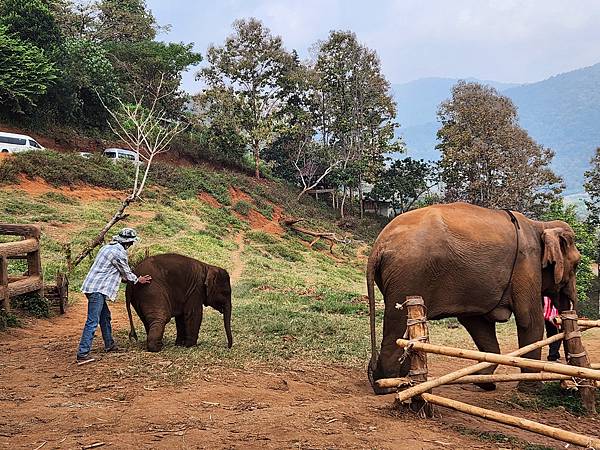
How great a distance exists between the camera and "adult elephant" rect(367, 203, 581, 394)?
23.1 feet

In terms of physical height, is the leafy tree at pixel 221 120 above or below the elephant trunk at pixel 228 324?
above

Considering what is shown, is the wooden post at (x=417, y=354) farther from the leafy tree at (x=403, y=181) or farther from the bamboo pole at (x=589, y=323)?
Answer: the leafy tree at (x=403, y=181)

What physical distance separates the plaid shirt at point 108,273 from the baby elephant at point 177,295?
50 cm

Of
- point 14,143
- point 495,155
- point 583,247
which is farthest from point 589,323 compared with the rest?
point 14,143

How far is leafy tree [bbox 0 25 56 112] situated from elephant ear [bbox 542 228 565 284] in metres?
30.6

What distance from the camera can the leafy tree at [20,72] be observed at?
100 feet

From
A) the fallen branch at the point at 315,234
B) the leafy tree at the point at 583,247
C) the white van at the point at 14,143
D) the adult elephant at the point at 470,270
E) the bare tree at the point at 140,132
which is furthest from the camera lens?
the fallen branch at the point at 315,234

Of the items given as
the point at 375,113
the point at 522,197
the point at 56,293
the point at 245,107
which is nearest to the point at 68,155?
the point at 245,107

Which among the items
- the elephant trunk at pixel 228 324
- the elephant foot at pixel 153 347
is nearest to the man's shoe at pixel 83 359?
the elephant foot at pixel 153 347

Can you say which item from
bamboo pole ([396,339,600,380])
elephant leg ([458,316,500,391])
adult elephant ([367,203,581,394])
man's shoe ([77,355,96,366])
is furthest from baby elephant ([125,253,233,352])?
bamboo pole ([396,339,600,380])

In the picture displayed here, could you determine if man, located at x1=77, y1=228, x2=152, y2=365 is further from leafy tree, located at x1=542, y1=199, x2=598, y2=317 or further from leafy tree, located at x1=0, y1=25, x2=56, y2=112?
leafy tree, located at x1=0, y1=25, x2=56, y2=112

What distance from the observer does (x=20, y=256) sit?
37.6 ft

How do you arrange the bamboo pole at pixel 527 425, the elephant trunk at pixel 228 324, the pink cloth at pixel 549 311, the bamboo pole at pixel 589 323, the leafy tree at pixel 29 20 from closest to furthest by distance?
the bamboo pole at pixel 527 425
the bamboo pole at pixel 589 323
the elephant trunk at pixel 228 324
the pink cloth at pixel 549 311
the leafy tree at pixel 29 20

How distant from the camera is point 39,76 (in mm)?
32219
